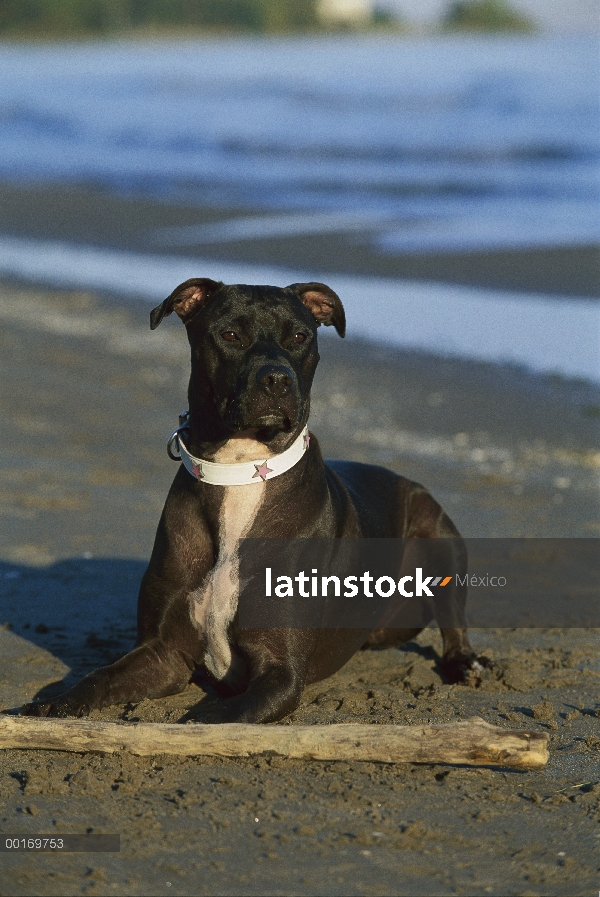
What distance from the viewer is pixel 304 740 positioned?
14.1ft

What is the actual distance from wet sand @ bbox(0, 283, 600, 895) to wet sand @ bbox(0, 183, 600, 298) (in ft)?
11.8

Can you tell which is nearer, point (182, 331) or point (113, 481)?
point (113, 481)

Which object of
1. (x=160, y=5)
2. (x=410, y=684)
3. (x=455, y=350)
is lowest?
(x=410, y=684)

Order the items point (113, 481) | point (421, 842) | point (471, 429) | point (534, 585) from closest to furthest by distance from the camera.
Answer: point (421, 842) → point (534, 585) → point (113, 481) → point (471, 429)

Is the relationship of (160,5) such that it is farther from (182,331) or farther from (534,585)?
(534,585)

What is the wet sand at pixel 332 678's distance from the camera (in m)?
3.73

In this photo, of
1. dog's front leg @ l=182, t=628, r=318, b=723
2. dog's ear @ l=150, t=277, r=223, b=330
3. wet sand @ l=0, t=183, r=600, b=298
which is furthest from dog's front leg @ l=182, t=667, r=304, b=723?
wet sand @ l=0, t=183, r=600, b=298

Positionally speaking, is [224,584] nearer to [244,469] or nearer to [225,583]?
[225,583]

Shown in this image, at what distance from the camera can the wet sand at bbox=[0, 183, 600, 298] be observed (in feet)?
48.1

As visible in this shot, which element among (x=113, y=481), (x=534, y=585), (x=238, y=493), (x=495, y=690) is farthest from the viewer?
(x=113, y=481)

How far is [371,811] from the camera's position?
13.2ft

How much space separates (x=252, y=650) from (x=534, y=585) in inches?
92.0

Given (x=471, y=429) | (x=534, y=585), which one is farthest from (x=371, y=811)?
(x=471, y=429)

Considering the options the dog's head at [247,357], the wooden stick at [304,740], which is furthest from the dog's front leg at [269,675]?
the dog's head at [247,357]
